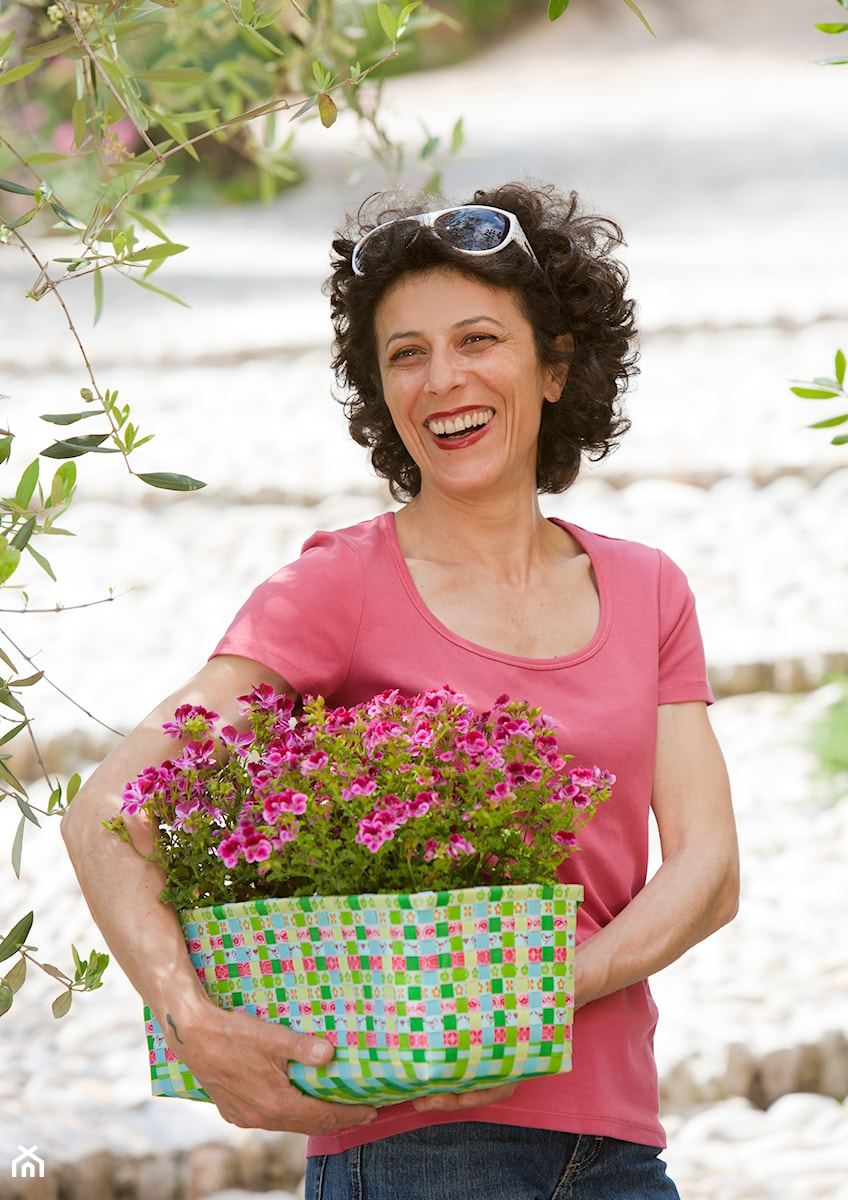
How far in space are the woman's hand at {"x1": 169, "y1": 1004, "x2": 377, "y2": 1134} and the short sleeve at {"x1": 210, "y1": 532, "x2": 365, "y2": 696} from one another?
0.40m

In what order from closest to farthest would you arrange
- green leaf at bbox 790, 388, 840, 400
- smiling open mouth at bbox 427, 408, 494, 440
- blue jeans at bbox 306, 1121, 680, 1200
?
1. green leaf at bbox 790, 388, 840, 400
2. blue jeans at bbox 306, 1121, 680, 1200
3. smiling open mouth at bbox 427, 408, 494, 440

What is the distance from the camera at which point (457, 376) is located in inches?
71.0

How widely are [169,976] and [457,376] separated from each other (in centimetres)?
80

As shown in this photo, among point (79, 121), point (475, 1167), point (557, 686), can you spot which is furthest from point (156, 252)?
point (475, 1167)

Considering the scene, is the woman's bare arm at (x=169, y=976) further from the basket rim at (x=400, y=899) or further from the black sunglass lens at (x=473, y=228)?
the black sunglass lens at (x=473, y=228)

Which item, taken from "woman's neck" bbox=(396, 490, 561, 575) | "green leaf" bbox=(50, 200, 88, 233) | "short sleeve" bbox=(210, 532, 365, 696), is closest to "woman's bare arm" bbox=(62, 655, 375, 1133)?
"short sleeve" bbox=(210, 532, 365, 696)

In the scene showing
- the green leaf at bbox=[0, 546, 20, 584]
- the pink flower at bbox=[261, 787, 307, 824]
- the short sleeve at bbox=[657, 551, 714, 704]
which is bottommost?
the pink flower at bbox=[261, 787, 307, 824]

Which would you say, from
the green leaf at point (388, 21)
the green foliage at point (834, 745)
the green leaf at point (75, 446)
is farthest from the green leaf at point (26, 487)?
the green foliage at point (834, 745)

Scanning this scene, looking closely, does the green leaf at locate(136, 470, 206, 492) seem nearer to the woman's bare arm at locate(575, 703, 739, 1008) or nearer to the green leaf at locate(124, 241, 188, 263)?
the green leaf at locate(124, 241, 188, 263)

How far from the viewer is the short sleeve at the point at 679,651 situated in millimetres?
1841

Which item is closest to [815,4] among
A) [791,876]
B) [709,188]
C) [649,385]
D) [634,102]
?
[634,102]

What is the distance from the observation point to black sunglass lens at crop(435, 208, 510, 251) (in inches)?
71.9

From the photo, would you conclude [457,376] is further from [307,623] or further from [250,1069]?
[250,1069]

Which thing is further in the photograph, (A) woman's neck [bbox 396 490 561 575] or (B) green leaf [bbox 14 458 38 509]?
(A) woman's neck [bbox 396 490 561 575]
